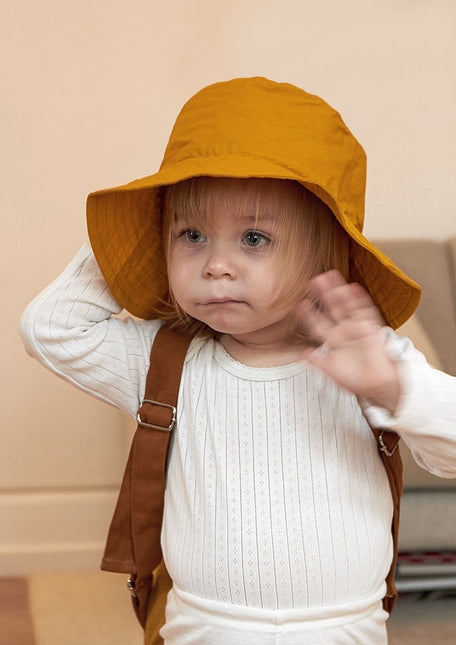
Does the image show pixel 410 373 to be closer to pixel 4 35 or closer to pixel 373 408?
pixel 373 408

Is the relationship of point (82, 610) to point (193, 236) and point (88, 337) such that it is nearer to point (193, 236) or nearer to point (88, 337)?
point (88, 337)

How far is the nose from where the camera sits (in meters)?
0.81

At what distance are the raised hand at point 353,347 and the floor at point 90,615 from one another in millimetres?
748

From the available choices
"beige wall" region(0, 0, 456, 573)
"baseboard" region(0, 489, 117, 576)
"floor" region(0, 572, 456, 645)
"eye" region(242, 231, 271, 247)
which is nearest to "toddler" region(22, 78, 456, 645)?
"eye" region(242, 231, 271, 247)

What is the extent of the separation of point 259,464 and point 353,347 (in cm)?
18

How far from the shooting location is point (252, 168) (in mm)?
776

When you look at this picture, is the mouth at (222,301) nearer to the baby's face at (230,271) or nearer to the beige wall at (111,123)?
the baby's face at (230,271)

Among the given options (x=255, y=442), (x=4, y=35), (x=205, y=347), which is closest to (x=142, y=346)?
(x=205, y=347)

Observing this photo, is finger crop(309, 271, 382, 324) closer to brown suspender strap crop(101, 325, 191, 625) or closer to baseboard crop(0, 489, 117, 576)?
brown suspender strap crop(101, 325, 191, 625)

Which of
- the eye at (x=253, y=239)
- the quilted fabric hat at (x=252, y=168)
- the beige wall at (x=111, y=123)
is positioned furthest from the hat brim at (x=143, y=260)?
the beige wall at (x=111, y=123)

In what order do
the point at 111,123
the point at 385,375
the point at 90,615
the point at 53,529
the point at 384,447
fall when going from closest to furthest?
the point at 385,375 → the point at 384,447 → the point at 90,615 → the point at 111,123 → the point at 53,529

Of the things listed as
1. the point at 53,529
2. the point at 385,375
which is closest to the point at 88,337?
the point at 385,375

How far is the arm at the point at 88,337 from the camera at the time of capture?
0.88m

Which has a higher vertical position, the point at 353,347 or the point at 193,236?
the point at 193,236
